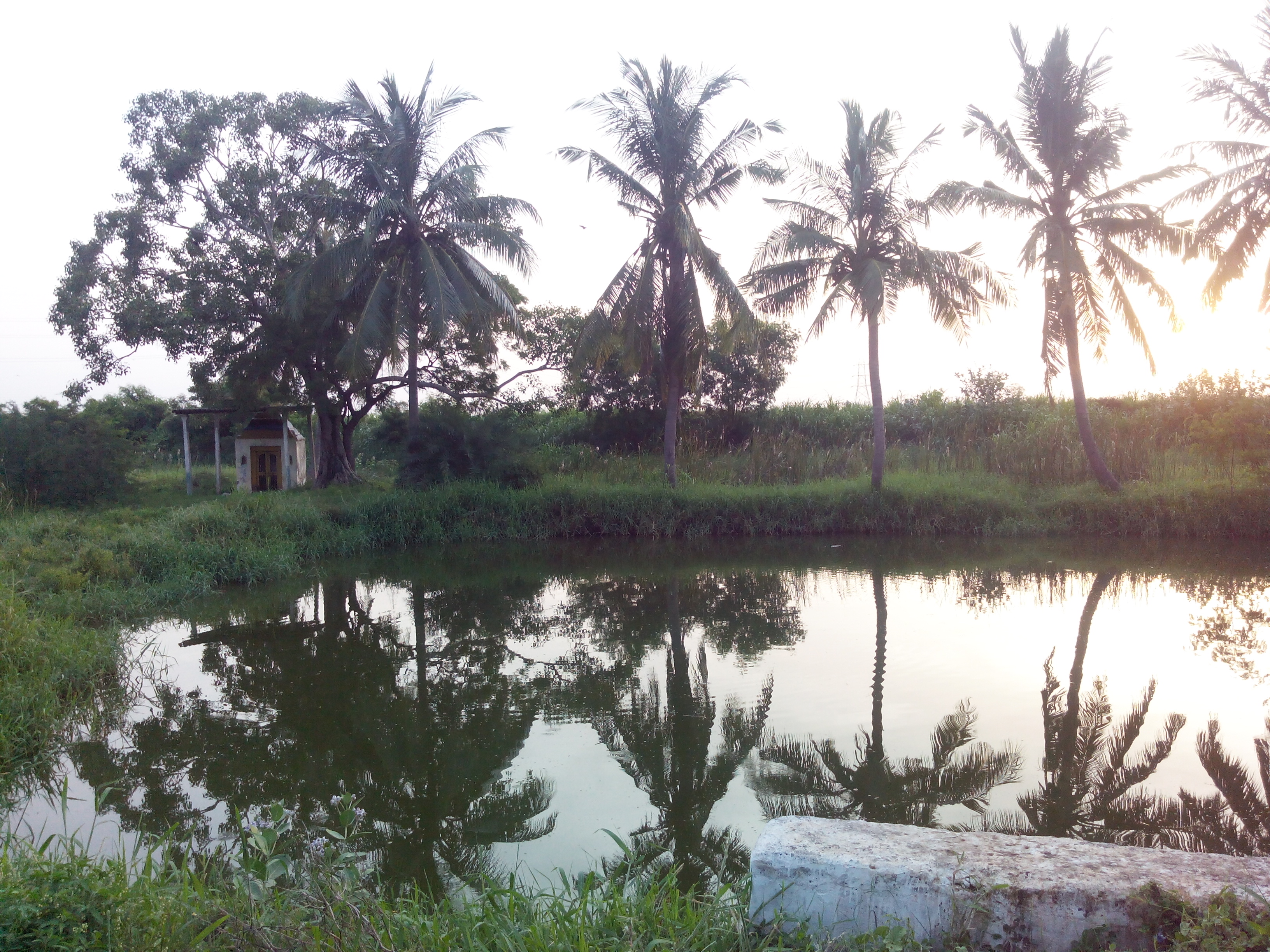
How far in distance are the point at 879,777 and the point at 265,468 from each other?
79.7ft

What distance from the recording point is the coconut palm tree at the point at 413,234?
17.5 meters

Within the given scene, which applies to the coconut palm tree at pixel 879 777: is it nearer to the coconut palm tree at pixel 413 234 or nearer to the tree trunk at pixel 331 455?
the coconut palm tree at pixel 413 234

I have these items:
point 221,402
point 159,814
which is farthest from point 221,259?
point 159,814

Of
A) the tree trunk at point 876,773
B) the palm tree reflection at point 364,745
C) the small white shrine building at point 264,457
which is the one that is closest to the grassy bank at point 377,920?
the palm tree reflection at point 364,745

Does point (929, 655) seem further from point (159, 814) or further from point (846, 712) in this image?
point (159, 814)

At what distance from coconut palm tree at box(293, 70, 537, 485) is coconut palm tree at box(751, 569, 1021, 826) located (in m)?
13.8

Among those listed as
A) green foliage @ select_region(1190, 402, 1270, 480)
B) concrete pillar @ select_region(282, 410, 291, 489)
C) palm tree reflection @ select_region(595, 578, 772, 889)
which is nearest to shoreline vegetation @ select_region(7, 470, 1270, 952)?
palm tree reflection @ select_region(595, 578, 772, 889)

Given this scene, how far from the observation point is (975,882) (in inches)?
95.2

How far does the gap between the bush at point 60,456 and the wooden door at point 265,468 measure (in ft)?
20.1

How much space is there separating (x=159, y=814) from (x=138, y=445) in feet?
60.6

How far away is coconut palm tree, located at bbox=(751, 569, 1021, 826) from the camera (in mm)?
4152

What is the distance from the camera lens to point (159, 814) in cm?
425

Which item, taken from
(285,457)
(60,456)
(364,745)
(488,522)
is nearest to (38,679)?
(364,745)

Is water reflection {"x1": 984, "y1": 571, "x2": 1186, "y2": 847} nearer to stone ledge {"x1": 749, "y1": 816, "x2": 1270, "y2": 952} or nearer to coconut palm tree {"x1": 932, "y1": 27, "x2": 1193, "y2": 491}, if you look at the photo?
stone ledge {"x1": 749, "y1": 816, "x2": 1270, "y2": 952}
